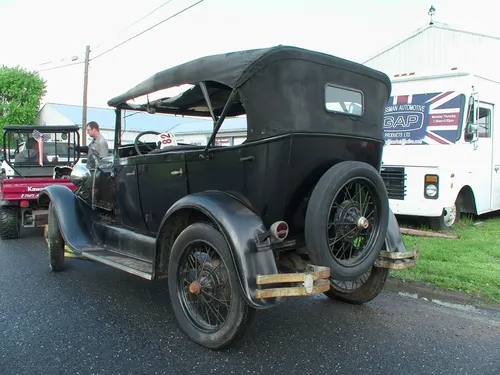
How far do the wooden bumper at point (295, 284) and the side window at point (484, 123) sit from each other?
644 cm

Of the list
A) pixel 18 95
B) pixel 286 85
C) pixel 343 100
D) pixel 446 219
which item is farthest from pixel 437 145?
pixel 18 95

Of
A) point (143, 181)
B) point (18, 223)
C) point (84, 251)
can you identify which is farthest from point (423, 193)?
point (18, 223)

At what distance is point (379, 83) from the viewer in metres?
3.58

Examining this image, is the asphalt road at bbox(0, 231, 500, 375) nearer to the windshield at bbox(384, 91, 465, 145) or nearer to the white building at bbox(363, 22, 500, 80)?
the windshield at bbox(384, 91, 465, 145)

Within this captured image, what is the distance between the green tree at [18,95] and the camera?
3603 cm

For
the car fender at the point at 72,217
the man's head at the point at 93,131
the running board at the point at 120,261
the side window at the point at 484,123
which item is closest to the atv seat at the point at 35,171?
the man's head at the point at 93,131

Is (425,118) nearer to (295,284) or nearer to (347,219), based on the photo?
(347,219)

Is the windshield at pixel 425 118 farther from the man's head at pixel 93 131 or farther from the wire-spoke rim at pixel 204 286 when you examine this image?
the wire-spoke rim at pixel 204 286

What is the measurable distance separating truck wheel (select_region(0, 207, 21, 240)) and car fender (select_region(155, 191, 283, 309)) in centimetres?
551

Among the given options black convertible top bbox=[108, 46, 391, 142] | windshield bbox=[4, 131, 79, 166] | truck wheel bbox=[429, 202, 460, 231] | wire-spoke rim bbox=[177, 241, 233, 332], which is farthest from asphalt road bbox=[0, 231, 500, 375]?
windshield bbox=[4, 131, 79, 166]

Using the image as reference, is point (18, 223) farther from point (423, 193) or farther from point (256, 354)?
point (423, 193)

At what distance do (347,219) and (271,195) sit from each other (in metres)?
0.63

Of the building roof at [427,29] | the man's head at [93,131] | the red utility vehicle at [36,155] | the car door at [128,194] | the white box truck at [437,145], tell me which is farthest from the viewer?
the building roof at [427,29]

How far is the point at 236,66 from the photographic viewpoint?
3006 millimetres
